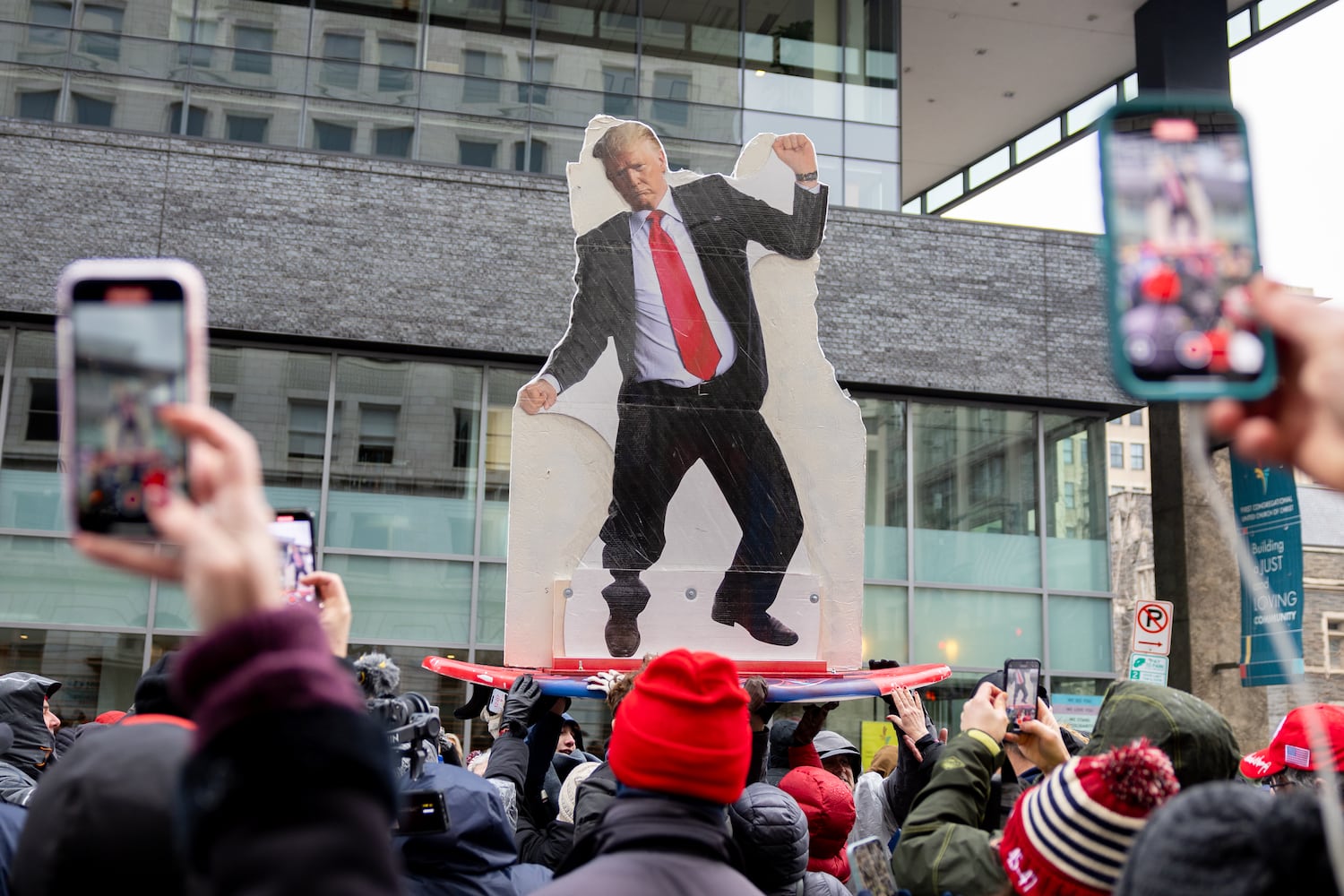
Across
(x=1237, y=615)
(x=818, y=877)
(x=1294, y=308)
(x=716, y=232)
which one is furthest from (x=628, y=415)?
(x=1237, y=615)

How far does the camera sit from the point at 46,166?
13.2m

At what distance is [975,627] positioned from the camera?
14.8 m

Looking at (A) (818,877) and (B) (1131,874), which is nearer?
(B) (1131,874)

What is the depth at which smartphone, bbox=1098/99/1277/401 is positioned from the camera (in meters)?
1.41

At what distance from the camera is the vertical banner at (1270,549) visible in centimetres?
1110

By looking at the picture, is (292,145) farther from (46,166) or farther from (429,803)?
(429,803)

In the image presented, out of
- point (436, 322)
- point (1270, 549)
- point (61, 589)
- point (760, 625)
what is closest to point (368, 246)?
point (436, 322)

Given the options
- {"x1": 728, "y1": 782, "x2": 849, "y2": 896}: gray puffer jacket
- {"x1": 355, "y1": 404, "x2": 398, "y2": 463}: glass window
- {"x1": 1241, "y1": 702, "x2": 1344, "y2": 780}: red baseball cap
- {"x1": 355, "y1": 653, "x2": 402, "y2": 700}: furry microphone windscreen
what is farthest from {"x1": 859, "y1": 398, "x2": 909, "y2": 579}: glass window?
{"x1": 355, "y1": 653, "x2": 402, "y2": 700}: furry microphone windscreen

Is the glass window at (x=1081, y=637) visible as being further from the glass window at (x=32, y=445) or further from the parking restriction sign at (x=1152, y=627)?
the glass window at (x=32, y=445)

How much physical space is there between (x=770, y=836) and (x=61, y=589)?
1104 centimetres

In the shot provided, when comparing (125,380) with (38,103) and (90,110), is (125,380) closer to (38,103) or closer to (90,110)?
(90,110)

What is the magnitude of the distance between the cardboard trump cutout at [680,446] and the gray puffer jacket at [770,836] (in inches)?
185

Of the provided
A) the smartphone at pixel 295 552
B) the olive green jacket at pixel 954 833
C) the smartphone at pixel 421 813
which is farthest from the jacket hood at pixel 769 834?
the smartphone at pixel 295 552

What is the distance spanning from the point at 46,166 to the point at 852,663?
9.78m
